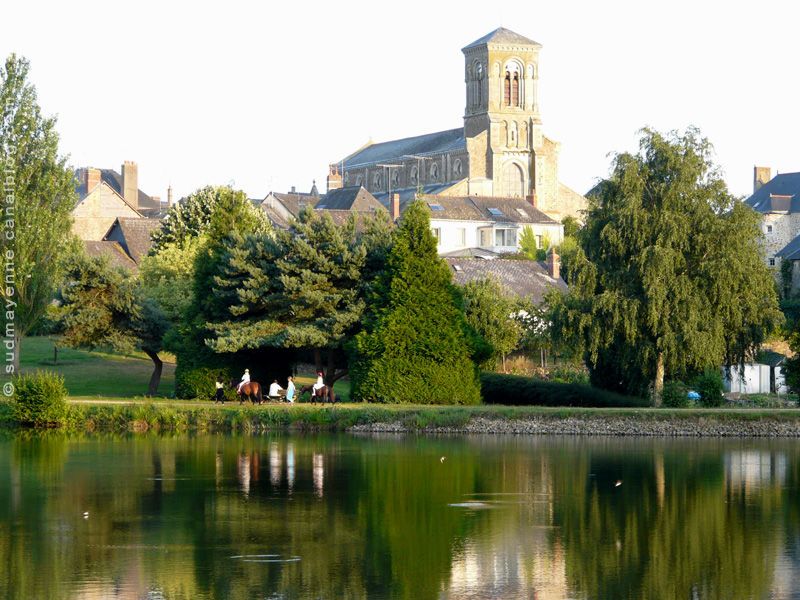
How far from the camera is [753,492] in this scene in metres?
26.8

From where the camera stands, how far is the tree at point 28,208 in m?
47.9

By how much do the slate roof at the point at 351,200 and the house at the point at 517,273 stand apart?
37506 mm

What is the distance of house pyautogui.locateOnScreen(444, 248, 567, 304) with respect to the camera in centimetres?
7925

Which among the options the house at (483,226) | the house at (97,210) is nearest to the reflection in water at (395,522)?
the house at (97,210)

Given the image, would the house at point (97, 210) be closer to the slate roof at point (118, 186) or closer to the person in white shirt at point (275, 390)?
the slate roof at point (118, 186)

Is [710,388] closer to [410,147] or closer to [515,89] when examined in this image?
[515,89]

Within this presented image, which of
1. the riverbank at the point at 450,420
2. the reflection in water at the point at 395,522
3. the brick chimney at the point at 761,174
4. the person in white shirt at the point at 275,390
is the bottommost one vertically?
the reflection in water at the point at 395,522

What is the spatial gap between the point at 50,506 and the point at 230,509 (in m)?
3.13

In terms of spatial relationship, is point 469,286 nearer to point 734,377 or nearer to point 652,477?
point 734,377

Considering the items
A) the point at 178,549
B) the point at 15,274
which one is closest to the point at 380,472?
the point at 178,549

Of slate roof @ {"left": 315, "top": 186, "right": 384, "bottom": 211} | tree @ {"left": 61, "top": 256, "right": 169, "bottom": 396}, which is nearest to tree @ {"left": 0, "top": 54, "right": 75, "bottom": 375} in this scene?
tree @ {"left": 61, "top": 256, "right": 169, "bottom": 396}

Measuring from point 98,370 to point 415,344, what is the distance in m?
16.7

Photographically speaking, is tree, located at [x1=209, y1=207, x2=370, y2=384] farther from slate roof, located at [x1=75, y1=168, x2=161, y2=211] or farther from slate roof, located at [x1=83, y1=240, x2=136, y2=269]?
slate roof, located at [x1=75, y1=168, x2=161, y2=211]

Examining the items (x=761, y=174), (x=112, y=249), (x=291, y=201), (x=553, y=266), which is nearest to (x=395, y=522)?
(x=553, y=266)
